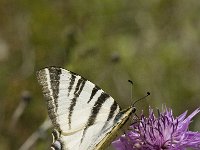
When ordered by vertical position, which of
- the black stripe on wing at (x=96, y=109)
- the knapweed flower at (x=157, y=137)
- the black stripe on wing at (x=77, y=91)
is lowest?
the knapweed flower at (x=157, y=137)

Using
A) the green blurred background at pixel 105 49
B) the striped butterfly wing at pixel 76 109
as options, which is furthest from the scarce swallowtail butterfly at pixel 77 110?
the green blurred background at pixel 105 49

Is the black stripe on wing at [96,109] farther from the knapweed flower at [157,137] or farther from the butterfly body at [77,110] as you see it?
the knapweed flower at [157,137]

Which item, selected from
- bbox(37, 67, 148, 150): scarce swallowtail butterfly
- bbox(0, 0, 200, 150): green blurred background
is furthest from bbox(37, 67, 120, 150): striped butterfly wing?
bbox(0, 0, 200, 150): green blurred background

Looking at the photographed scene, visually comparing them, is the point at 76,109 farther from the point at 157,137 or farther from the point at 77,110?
the point at 157,137

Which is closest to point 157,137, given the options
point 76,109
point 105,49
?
point 76,109

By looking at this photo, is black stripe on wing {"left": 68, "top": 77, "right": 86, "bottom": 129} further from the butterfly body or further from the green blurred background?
the green blurred background

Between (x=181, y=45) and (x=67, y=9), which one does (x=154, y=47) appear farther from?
(x=67, y=9)

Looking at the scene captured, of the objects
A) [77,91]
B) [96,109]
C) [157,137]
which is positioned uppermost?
[77,91]
